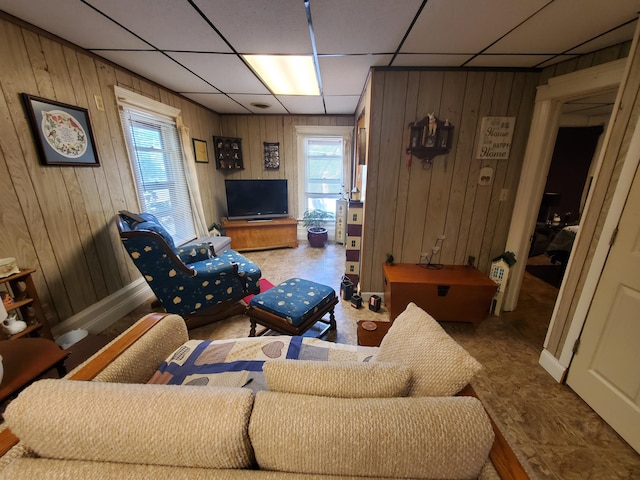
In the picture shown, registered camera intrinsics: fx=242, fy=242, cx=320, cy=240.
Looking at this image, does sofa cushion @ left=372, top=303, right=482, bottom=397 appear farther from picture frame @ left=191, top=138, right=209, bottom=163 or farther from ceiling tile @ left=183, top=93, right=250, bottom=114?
picture frame @ left=191, top=138, right=209, bottom=163

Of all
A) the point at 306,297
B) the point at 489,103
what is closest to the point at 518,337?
the point at 306,297

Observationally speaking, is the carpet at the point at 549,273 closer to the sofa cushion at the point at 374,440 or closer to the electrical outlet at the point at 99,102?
the sofa cushion at the point at 374,440

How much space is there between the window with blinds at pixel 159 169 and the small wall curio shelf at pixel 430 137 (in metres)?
2.78

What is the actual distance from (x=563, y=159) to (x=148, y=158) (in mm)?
6312

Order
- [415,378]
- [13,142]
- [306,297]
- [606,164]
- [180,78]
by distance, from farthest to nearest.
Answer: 1. [180,78]
2. [306,297]
3. [13,142]
4. [606,164]
5. [415,378]

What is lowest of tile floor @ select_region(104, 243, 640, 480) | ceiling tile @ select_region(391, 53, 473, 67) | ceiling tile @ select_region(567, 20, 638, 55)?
tile floor @ select_region(104, 243, 640, 480)

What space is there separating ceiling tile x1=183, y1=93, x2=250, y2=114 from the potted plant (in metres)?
2.08

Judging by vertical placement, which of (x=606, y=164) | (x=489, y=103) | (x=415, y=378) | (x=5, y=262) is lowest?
(x=415, y=378)

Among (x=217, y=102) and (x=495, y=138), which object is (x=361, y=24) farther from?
(x=217, y=102)

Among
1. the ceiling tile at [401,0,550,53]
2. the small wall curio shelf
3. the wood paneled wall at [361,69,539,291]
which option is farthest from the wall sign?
the ceiling tile at [401,0,550,53]

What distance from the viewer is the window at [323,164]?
14.3 feet

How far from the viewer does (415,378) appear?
86 centimetres

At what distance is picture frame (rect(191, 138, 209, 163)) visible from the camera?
354 centimetres

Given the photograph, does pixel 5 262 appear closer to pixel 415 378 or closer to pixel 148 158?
pixel 148 158
